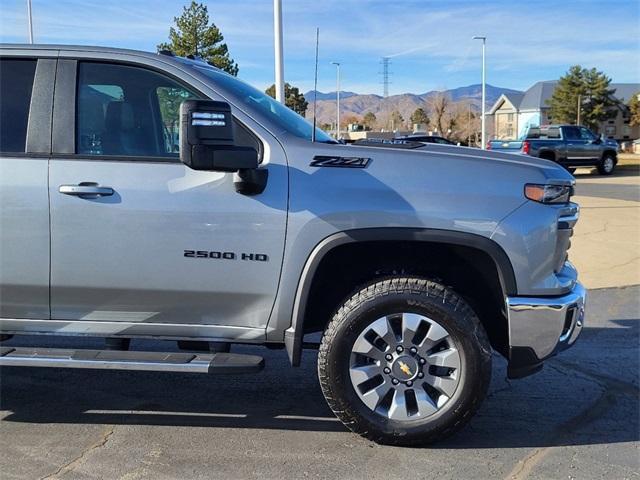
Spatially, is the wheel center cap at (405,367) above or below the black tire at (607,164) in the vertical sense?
below

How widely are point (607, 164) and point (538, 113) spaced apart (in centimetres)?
6129

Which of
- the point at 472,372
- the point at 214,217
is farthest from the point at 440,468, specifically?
the point at 214,217

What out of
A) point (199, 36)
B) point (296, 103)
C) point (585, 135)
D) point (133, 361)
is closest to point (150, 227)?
point (133, 361)

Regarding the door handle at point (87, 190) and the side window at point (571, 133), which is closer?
the door handle at point (87, 190)

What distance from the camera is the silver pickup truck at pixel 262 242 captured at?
3496 mm

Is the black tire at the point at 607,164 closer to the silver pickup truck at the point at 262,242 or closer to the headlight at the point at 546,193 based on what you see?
the headlight at the point at 546,193

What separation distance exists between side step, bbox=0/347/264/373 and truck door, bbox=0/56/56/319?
26 cm

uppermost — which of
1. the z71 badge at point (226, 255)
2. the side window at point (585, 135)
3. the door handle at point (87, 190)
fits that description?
the side window at point (585, 135)

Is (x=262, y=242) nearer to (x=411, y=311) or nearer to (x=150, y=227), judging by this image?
(x=150, y=227)

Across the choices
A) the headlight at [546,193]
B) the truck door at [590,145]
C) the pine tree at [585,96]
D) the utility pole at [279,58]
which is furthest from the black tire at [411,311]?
the pine tree at [585,96]

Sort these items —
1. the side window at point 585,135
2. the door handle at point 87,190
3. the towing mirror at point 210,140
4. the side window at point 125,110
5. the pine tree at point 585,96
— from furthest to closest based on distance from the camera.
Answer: the pine tree at point 585,96
the side window at point 585,135
the side window at point 125,110
the door handle at point 87,190
the towing mirror at point 210,140

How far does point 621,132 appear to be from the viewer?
3268 inches

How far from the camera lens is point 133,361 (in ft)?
11.7

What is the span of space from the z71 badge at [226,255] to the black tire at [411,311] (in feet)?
1.77
